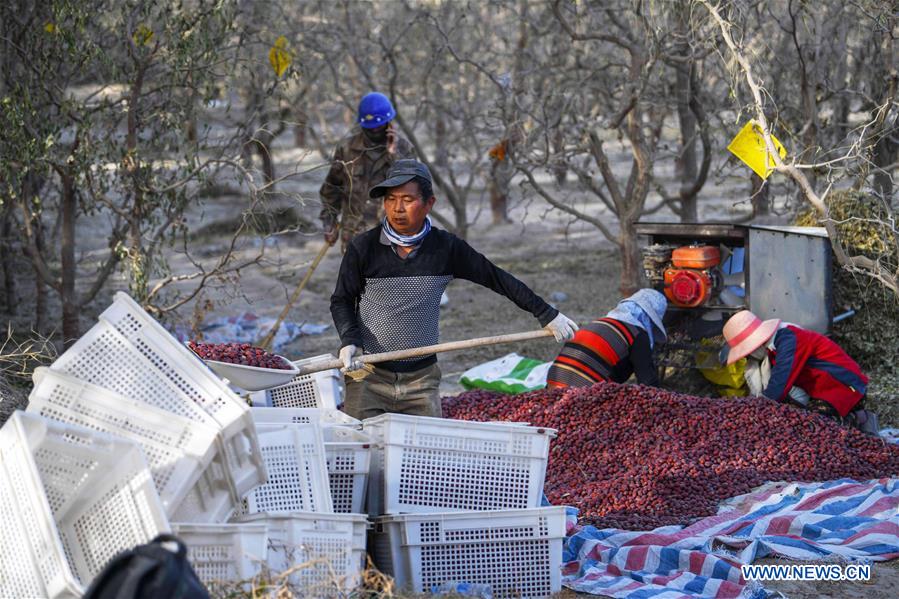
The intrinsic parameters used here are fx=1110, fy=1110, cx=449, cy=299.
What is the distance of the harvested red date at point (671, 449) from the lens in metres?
5.15

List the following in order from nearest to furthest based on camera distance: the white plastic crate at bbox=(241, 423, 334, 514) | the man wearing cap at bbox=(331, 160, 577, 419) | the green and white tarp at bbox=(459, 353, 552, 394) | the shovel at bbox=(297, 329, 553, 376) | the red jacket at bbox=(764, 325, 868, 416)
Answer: the white plastic crate at bbox=(241, 423, 334, 514) < the shovel at bbox=(297, 329, 553, 376) < the man wearing cap at bbox=(331, 160, 577, 419) < the red jacket at bbox=(764, 325, 868, 416) < the green and white tarp at bbox=(459, 353, 552, 394)

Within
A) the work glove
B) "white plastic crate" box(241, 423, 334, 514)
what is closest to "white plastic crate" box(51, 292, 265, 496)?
"white plastic crate" box(241, 423, 334, 514)

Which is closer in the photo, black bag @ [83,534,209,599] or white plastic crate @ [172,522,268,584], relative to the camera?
black bag @ [83,534,209,599]

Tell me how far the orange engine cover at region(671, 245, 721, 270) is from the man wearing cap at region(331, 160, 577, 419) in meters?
2.48

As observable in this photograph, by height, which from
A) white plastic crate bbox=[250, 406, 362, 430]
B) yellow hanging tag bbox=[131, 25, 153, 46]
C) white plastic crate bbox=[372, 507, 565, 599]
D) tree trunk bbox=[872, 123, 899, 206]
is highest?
yellow hanging tag bbox=[131, 25, 153, 46]

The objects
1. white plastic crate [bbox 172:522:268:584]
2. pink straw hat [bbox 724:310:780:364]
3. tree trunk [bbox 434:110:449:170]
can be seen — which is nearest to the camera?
white plastic crate [bbox 172:522:268:584]

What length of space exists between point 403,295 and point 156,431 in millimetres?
1540

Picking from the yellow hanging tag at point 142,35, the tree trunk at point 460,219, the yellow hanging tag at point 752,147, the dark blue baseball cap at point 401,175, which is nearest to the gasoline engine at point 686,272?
the yellow hanging tag at point 752,147

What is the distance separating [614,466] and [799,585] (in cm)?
149

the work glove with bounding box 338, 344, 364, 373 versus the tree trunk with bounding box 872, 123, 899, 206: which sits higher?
the tree trunk with bounding box 872, 123, 899, 206

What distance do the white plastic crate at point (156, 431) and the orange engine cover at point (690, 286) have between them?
4.11 m

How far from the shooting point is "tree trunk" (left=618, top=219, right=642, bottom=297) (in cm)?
884

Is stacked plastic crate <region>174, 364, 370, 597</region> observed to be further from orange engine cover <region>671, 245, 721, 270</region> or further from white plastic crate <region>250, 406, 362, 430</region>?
orange engine cover <region>671, 245, 721, 270</region>

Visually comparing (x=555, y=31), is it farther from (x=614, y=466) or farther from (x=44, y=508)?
(x=44, y=508)
